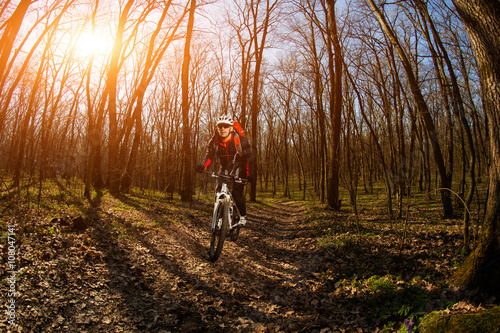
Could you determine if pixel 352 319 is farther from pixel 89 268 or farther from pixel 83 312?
pixel 89 268

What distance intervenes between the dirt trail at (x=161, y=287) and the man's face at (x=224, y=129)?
2772 mm

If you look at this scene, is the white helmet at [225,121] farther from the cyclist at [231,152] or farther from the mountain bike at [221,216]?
the mountain bike at [221,216]

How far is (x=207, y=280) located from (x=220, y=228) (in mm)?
975

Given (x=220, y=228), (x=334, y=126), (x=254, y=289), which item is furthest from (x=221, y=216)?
(x=334, y=126)

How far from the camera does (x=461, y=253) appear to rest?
475 cm

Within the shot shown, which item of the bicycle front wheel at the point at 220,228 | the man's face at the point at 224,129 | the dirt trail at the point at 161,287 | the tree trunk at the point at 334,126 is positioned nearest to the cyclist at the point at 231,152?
the man's face at the point at 224,129

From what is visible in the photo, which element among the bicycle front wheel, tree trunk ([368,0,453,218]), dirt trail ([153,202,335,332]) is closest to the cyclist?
the bicycle front wheel

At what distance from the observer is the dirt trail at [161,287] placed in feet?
10.7

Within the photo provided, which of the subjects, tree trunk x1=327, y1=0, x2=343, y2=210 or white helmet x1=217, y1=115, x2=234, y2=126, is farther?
tree trunk x1=327, y1=0, x2=343, y2=210

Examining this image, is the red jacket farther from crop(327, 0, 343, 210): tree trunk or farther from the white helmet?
crop(327, 0, 343, 210): tree trunk

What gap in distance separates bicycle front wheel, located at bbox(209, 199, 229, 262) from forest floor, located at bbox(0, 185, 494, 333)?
430mm

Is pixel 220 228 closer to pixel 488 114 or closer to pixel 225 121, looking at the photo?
pixel 225 121

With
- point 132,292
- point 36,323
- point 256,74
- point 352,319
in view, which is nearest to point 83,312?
point 36,323

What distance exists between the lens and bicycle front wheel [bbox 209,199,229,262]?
4988 mm
